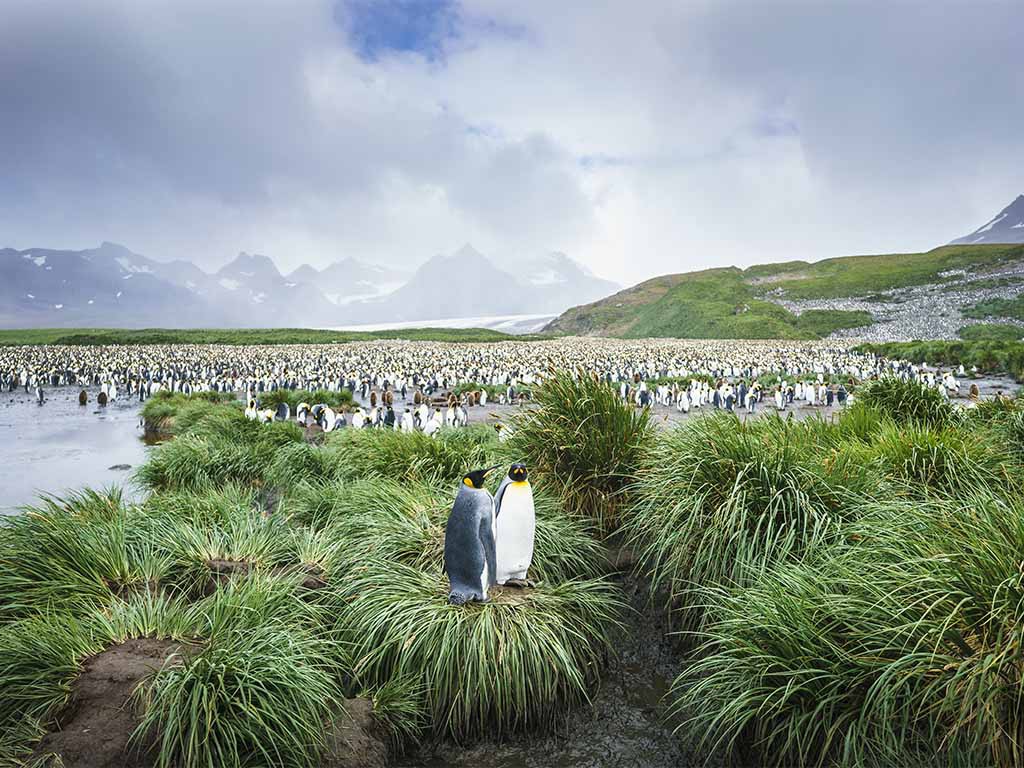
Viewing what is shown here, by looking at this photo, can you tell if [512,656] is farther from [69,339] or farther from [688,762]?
[69,339]

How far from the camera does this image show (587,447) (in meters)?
6.08

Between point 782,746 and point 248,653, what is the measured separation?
298 cm

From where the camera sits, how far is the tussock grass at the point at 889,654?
247 centimetres

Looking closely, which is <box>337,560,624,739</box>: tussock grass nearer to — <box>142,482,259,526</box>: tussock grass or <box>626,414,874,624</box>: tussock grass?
<box>626,414,874,624</box>: tussock grass

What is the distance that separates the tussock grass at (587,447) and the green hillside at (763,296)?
185 ft

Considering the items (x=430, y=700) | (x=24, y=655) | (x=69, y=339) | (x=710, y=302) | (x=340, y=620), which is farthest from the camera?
(x=710, y=302)

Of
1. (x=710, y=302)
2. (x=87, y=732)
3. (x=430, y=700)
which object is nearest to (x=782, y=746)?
(x=430, y=700)

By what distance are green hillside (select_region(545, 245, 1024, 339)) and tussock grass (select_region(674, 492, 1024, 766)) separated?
58.5 metres

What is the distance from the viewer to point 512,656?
Result: 376 cm

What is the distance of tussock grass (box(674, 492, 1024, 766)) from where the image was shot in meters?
2.47

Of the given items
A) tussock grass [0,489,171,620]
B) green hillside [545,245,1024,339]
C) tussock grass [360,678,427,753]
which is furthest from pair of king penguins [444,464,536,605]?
green hillside [545,245,1024,339]

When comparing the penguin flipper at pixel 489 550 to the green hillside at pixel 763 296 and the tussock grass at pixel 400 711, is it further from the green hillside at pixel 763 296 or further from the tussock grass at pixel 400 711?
the green hillside at pixel 763 296

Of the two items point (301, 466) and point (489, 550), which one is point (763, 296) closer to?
point (301, 466)

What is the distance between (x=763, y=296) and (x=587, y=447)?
8103 centimetres
